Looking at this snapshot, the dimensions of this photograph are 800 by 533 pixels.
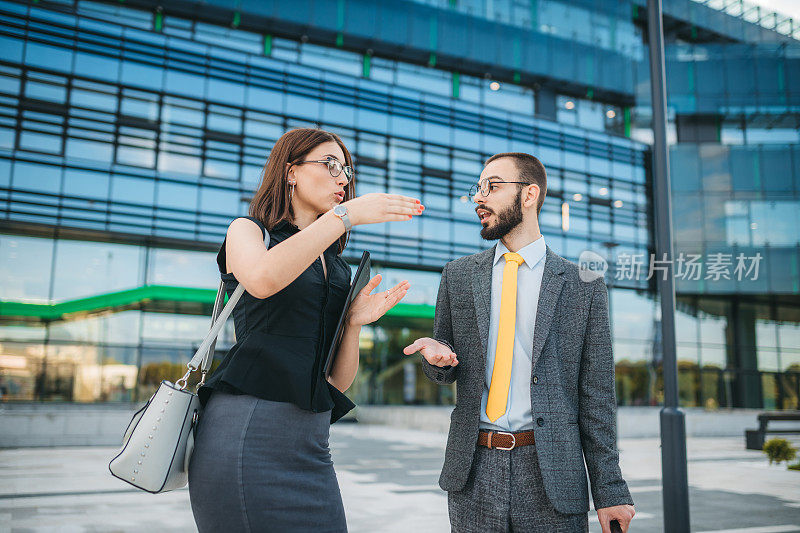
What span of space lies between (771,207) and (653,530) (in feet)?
91.6

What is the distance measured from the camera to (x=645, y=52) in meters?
30.9

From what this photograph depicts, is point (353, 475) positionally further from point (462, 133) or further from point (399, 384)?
point (462, 133)

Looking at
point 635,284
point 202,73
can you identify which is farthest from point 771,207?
point 202,73

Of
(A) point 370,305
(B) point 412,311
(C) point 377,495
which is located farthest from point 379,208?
(B) point 412,311

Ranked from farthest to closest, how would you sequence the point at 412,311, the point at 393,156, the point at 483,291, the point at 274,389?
the point at 393,156
the point at 412,311
the point at 483,291
the point at 274,389

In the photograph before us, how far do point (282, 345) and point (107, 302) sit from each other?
20403 mm

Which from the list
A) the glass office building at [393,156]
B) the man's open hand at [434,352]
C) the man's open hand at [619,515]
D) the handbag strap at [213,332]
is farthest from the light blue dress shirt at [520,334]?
Answer: the glass office building at [393,156]

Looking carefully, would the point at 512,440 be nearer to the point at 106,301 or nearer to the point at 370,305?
the point at 370,305

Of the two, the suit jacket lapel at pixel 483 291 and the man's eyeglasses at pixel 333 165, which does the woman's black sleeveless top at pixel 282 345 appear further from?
the suit jacket lapel at pixel 483 291

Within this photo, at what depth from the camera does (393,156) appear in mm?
26234

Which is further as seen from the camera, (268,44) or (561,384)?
(268,44)

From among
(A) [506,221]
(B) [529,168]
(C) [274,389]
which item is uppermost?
(B) [529,168]

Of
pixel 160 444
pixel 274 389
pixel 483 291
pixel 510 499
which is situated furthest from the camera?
pixel 483 291

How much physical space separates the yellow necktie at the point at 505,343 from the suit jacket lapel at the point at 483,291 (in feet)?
0.21
